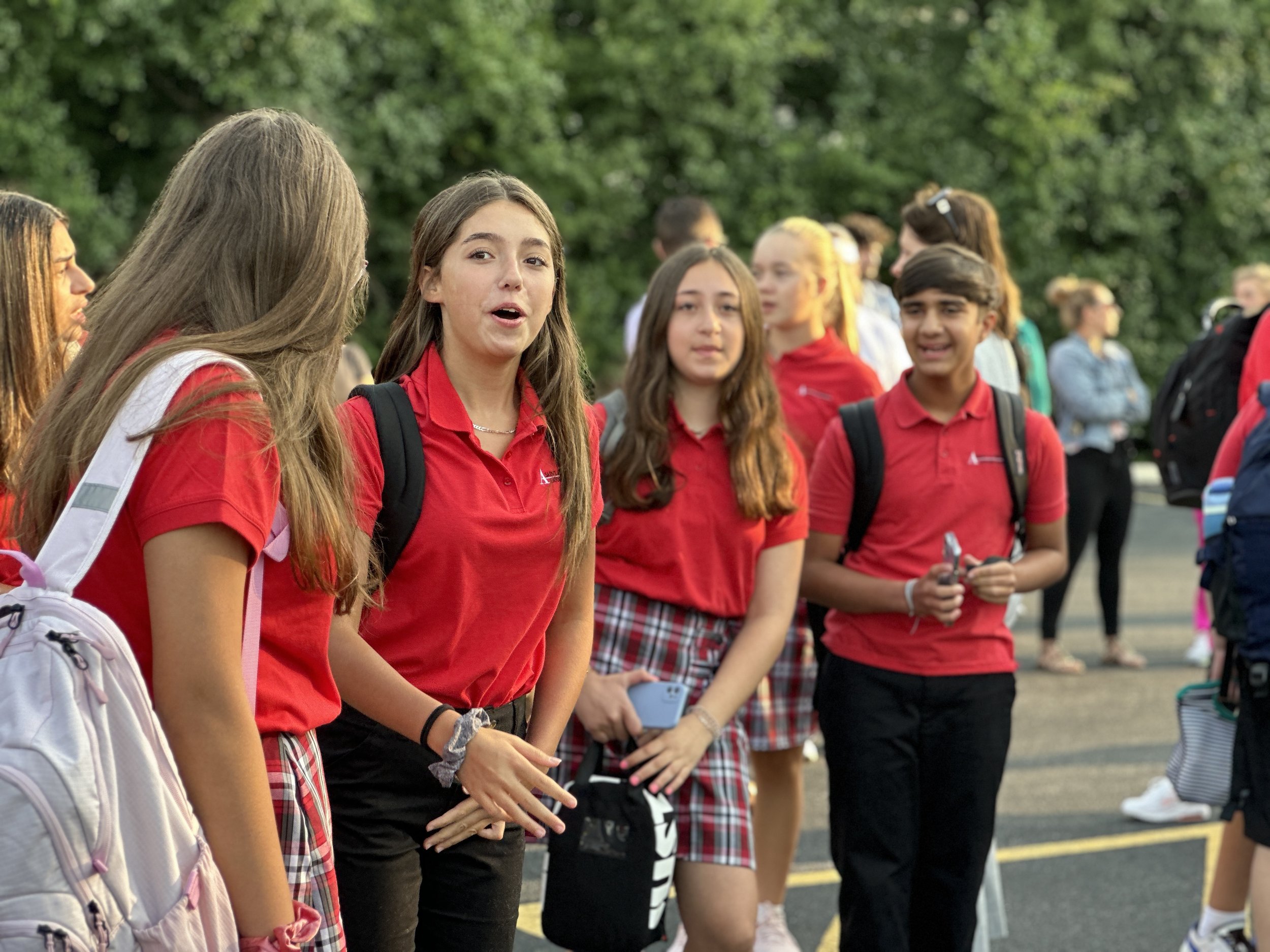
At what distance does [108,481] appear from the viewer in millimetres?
1753

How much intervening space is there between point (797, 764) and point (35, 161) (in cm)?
1250

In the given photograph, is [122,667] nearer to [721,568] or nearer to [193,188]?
[193,188]

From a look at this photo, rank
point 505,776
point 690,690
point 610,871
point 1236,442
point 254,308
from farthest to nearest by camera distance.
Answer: point 1236,442, point 690,690, point 610,871, point 505,776, point 254,308

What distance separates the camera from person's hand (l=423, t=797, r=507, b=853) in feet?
8.53

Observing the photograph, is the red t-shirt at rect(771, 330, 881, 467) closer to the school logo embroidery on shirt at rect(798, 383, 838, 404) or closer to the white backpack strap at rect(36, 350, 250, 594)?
the school logo embroidery on shirt at rect(798, 383, 838, 404)

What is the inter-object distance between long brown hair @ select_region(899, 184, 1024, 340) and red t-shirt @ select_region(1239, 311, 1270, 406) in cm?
78

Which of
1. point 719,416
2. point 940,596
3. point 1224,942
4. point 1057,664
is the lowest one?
point 1057,664

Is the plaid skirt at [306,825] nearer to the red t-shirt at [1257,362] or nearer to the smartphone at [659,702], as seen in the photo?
the smartphone at [659,702]

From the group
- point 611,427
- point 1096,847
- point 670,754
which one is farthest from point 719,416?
point 1096,847

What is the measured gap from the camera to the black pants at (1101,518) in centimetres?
866

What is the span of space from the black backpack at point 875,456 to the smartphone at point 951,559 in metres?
0.28

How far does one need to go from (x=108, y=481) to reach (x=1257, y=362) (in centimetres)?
379

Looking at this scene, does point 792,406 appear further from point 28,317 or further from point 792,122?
point 792,122

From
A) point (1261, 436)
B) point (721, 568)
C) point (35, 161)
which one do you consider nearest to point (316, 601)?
point (721, 568)
